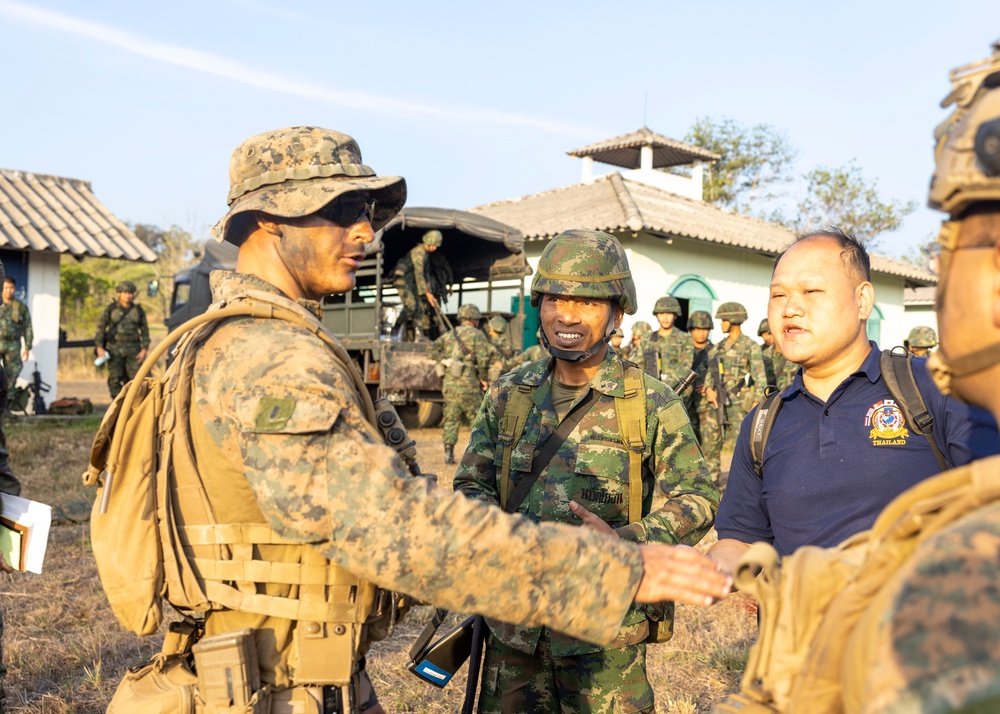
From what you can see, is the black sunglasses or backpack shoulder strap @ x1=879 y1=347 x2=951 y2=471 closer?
the black sunglasses

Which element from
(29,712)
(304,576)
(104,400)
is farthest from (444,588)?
(104,400)

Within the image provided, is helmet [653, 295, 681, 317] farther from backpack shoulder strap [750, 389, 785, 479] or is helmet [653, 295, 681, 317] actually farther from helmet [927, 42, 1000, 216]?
helmet [927, 42, 1000, 216]

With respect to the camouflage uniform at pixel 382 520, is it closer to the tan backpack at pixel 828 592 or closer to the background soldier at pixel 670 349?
the tan backpack at pixel 828 592

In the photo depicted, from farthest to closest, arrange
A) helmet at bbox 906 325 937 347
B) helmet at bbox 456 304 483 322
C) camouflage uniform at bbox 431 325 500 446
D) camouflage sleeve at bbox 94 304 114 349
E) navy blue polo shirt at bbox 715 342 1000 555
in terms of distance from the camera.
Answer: camouflage sleeve at bbox 94 304 114 349 → helmet at bbox 456 304 483 322 → helmet at bbox 906 325 937 347 → camouflage uniform at bbox 431 325 500 446 → navy blue polo shirt at bbox 715 342 1000 555

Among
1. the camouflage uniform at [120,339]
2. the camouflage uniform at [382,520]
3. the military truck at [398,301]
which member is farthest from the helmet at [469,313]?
the camouflage uniform at [382,520]

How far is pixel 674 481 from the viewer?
2.84m

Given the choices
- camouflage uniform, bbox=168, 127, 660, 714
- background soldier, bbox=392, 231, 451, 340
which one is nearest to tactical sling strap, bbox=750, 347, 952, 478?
camouflage uniform, bbox=168, 127, 660, 714

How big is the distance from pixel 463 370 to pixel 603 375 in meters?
8.55

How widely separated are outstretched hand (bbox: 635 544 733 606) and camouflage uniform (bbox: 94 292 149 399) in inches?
540

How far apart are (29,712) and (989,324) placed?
14.3ft

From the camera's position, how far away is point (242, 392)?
1812 mm

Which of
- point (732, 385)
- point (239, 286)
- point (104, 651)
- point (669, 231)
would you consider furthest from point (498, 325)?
point (239, 286)

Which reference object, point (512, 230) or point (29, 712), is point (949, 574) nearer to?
point (29, 712)

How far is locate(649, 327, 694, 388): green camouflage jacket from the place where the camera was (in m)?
10.9
